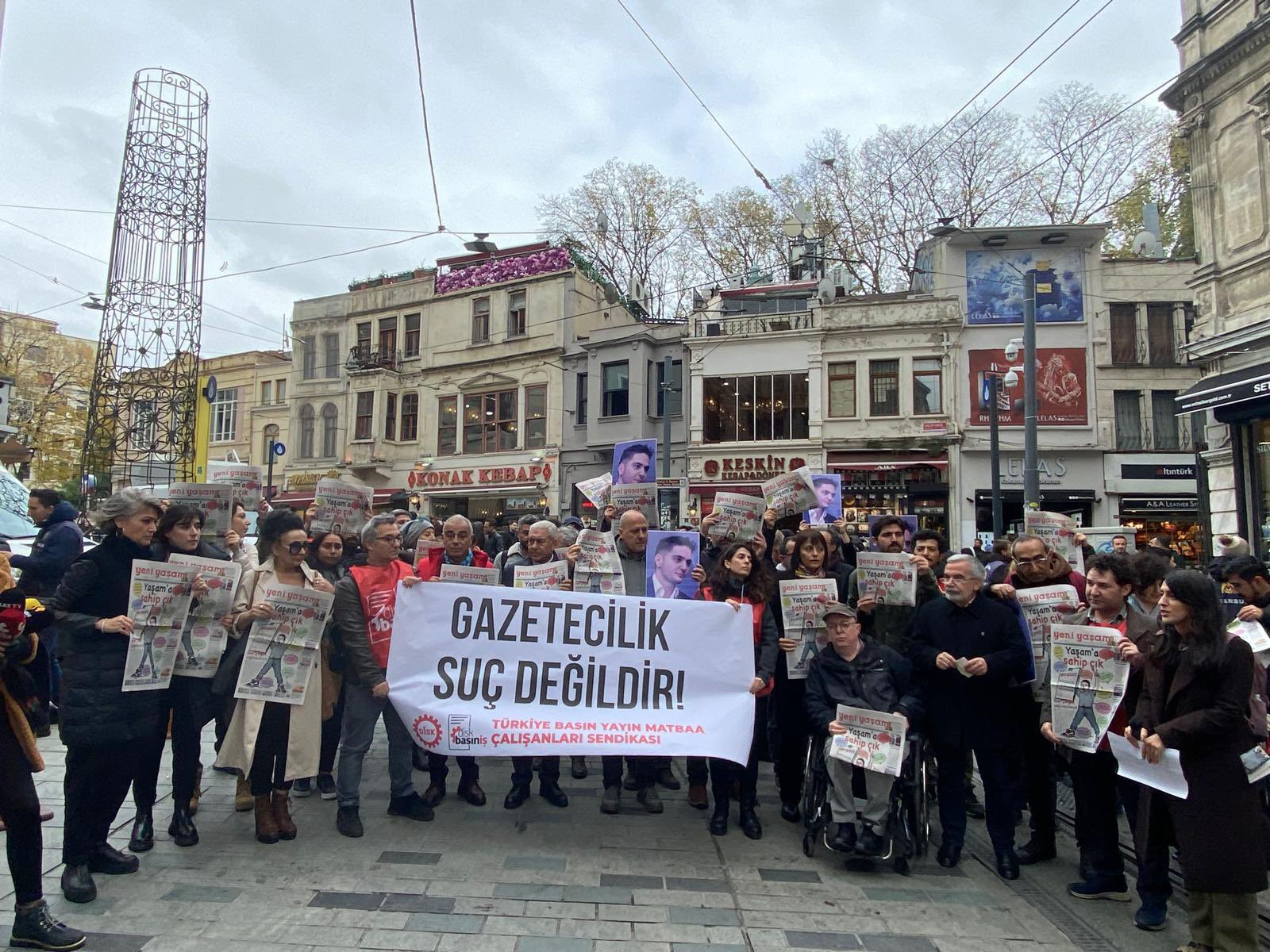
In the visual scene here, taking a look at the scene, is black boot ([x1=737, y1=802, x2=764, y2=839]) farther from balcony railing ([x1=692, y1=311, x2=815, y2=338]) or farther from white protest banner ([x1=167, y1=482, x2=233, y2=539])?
balcony railing ([x1=692, y1=311, x2=815, y2=338])

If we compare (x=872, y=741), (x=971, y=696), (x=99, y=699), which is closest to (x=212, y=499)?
(x=99, y=699)

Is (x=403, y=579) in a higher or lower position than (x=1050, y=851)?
higher

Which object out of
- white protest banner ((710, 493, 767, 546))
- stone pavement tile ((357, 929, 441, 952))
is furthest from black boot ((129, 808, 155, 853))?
white protest banner ((710, 493, 767, 546))

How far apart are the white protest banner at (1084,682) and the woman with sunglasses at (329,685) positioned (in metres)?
4.27

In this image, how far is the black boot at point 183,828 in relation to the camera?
182 inches

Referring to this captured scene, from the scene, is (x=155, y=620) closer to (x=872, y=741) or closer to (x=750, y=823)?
(x=750, y=823)

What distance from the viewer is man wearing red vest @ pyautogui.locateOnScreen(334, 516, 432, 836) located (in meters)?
4.94

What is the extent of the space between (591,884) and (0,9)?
22.4 ft

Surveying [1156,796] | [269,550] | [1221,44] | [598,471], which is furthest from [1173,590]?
[598,471]

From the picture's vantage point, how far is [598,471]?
91.1ft

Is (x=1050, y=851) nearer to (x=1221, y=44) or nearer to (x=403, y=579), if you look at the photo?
(x=403, y=579)

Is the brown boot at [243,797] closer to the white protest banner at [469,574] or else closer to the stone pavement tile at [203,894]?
the stone pavement tile at [203,894]

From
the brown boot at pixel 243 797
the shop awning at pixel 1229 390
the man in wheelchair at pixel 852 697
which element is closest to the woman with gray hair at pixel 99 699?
the brown boot at pixel 243 797

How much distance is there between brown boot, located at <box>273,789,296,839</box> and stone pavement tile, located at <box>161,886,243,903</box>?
0.67 meters
